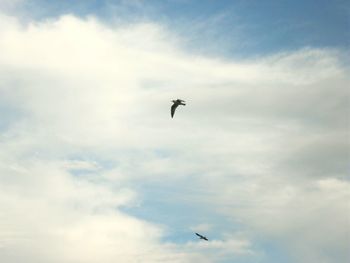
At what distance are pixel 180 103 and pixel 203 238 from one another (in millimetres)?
39912

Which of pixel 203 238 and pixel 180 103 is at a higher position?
pixel 180 103

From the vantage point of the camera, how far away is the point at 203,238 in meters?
94.2

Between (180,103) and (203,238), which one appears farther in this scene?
(180,103)

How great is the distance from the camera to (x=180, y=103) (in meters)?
110
